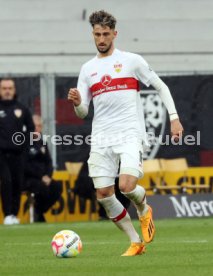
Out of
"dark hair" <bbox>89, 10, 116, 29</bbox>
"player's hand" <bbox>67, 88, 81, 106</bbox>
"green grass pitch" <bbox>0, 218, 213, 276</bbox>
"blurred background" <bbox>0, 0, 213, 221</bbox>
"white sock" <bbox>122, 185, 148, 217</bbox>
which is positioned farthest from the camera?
"blurred background" <bbox>0, 0, 213, 221</bbox>

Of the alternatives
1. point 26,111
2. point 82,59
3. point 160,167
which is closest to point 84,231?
point 26,111

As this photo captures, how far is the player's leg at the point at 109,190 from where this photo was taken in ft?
35.7

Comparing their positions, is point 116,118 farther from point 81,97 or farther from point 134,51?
point 134,51

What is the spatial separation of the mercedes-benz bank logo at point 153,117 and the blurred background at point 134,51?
2 centimetres

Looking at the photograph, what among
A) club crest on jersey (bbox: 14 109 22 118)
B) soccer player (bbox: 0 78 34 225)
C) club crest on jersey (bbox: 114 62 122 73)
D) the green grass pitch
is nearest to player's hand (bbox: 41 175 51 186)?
soccer player (bbox: 0 78 34 225)

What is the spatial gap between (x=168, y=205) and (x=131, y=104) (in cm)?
777

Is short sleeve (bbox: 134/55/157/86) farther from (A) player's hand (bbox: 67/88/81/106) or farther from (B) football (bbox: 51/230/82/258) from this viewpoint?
(B) football (bbox: 51/230/82/258)

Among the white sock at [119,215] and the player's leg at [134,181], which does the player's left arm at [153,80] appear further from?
the white sock at [119,215]

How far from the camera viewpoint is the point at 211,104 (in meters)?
20.2

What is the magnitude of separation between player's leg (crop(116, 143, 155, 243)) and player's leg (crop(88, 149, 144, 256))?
12cm

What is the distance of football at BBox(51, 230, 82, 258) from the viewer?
10.5m

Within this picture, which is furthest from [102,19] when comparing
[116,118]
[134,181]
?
Result: [134,181]

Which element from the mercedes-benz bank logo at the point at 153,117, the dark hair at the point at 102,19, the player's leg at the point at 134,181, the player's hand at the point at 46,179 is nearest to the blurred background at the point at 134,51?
the mercedes-benz bank logo at the point at 153,117

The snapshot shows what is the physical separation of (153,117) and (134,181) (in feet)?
29.9
